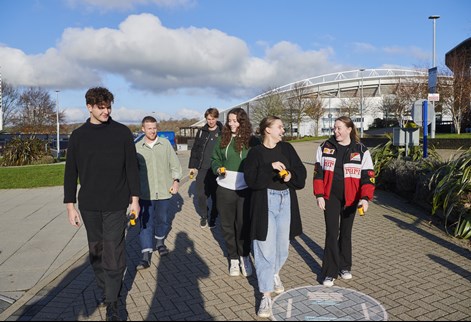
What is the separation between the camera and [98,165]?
3.41 metres

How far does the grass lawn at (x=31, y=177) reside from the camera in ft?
39.7

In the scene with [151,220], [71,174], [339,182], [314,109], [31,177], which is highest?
[314,109]

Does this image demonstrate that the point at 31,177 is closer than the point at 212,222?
No

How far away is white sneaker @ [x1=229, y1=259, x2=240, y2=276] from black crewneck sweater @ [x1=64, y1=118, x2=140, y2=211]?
5.27 feet

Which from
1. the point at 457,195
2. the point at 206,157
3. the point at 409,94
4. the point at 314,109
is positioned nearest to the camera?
the point at 457,195

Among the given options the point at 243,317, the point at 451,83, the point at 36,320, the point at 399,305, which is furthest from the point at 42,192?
the point at 451,83

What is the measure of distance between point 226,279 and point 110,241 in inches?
59.2

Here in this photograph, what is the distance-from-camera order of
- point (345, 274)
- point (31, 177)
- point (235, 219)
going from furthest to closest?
point (31, 177)
point (235, 219)
point (345, 274)

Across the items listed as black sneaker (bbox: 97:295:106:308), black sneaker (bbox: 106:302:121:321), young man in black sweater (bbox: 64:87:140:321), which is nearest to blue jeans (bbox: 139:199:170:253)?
black sneaker (bbox: 97:295:106:308)

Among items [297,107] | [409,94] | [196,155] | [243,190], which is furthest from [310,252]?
[297,107]

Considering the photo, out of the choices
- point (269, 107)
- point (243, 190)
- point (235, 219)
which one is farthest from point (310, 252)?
point (269, 107)

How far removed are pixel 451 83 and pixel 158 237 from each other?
30779mm

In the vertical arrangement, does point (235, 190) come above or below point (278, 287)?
above

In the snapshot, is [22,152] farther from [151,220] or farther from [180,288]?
[180,288]
